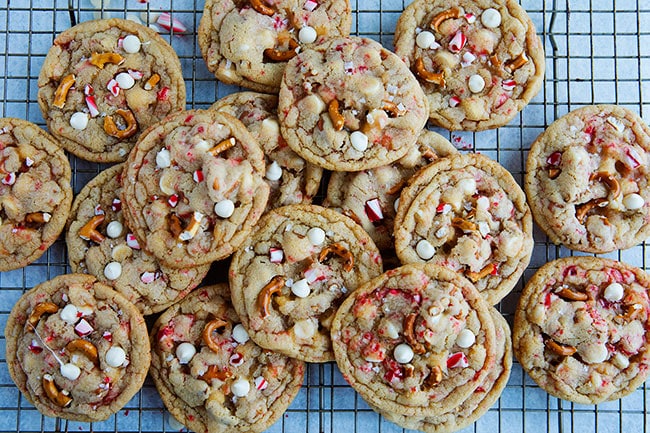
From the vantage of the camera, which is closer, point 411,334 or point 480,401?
point 411,334

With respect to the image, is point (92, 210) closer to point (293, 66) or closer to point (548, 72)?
point (293, 66)

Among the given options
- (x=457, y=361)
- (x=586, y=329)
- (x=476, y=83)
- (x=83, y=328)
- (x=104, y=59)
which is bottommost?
(x=83, y=328)

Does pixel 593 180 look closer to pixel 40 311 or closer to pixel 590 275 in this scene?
pixel 590 275

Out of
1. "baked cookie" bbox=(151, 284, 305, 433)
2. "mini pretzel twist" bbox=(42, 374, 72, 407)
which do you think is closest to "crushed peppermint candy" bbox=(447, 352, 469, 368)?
"baked cookie" bbox=(151, 284, 305, 433)

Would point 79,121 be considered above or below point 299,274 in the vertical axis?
above

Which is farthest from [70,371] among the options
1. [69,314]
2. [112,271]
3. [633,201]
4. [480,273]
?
[633,201]

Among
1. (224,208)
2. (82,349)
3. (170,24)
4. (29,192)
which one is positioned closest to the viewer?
(224,208)

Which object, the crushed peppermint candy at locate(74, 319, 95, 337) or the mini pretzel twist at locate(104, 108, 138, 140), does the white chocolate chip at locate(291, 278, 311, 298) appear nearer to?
the crushed peppermint candy at locate(74, 319, 95, 337)

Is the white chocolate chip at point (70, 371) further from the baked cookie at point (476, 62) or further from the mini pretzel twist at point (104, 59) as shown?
the baked cookie at point (476, 62)
